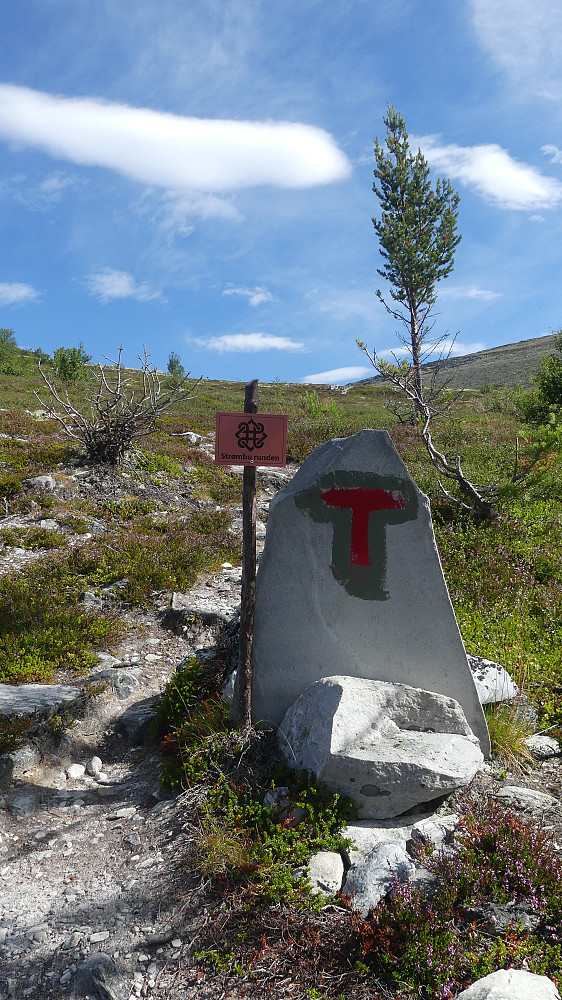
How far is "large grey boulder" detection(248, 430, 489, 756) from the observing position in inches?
196

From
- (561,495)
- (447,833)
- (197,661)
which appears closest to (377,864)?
(447,833)

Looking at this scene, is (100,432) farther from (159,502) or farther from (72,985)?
(72,985)

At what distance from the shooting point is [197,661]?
630cm

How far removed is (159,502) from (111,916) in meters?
9.75

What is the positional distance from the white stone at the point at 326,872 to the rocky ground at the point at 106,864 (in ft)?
1.84

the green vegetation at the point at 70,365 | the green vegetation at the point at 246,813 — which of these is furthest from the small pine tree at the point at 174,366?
the green vegetation at the point at 246,813

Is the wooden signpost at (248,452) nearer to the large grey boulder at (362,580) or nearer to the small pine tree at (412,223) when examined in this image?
the large grey boulder at (362,580)

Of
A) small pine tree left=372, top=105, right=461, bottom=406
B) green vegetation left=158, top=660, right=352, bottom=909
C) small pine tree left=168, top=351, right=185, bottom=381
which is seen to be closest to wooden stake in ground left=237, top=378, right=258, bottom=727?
green vegetation left=158, top=660, right=352, bottom=909

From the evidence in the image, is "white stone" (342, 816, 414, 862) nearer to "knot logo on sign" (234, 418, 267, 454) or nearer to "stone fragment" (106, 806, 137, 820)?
"stone fragment" (106, 806, 137, 820)

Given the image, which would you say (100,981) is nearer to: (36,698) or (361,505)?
(36,698)

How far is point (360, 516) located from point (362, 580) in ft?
1.77

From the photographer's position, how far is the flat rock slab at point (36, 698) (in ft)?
18.9

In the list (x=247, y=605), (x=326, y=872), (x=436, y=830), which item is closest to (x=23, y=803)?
(x=247, y=605)

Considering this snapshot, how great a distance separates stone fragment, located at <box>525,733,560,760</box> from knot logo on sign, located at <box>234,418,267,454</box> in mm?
3636
